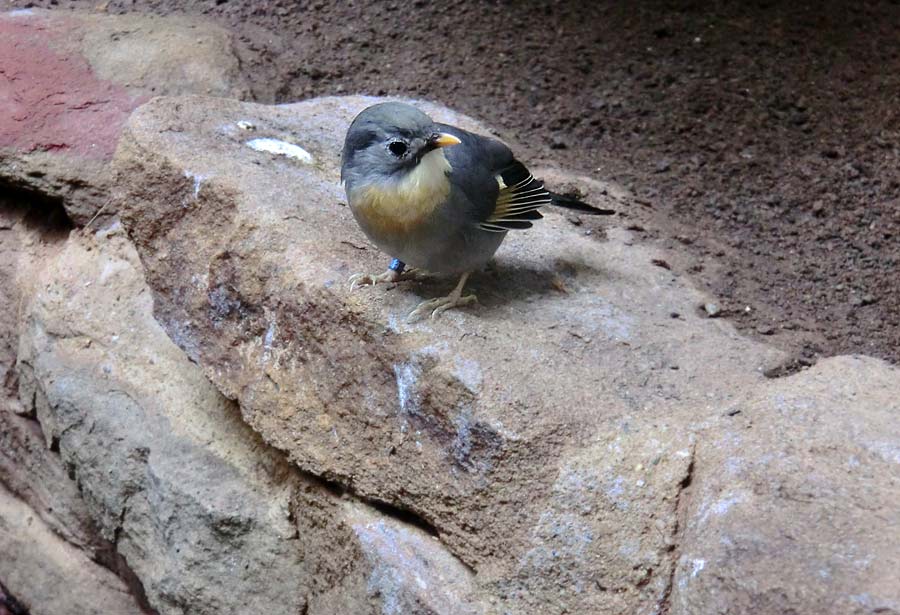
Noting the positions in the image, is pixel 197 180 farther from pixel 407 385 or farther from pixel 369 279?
pixel 407 385

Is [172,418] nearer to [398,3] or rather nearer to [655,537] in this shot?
[655,537]

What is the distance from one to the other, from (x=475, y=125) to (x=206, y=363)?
5.85 ft

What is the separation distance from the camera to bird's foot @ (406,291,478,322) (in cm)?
301

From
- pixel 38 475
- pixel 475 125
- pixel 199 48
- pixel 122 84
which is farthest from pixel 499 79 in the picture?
pixel 38 475

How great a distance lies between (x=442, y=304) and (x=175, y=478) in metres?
1.34

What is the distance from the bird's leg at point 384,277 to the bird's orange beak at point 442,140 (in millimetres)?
456

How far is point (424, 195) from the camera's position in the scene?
9.34 ft

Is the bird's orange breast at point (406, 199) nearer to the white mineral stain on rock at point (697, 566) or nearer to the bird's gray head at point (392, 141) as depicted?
the bird's gray head at point (392, 141)

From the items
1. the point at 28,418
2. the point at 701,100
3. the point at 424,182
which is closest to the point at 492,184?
the point at 424,182

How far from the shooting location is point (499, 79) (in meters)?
5.13

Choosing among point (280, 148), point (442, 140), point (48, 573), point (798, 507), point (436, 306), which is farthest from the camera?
point (48, 573)

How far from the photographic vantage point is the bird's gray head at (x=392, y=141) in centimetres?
282

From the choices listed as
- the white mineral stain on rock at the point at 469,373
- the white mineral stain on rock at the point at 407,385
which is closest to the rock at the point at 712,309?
the white mineral stain on rock at the point at 469,373

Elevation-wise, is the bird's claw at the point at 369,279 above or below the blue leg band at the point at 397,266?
below
